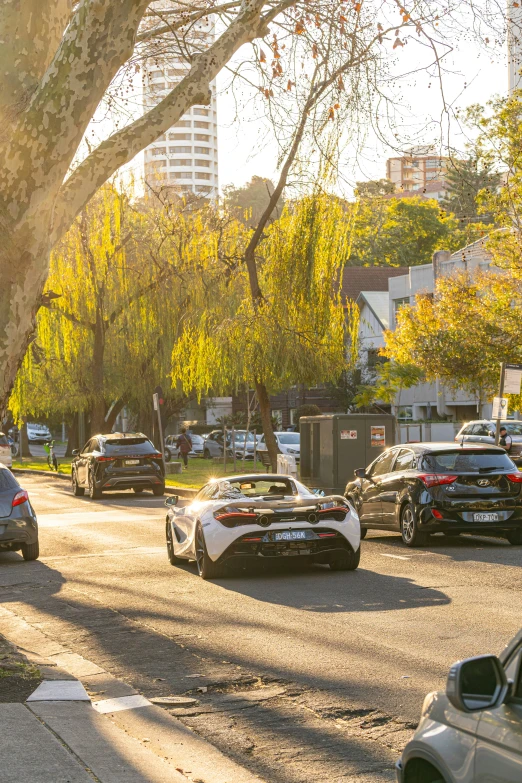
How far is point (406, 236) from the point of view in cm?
9650

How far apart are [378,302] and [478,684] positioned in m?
74.1

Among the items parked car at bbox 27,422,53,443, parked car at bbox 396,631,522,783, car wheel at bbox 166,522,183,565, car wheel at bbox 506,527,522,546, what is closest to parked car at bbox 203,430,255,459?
parked car at bbox 27,422,53,443

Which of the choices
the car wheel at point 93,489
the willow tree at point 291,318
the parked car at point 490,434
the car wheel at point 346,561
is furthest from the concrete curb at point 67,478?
the car wheel at point 346,561

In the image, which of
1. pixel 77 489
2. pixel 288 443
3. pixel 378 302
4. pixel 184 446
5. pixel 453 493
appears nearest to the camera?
pixel 453 493

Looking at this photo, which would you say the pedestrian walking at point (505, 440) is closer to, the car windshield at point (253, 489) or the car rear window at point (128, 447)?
the car rear window at point (128, 447)

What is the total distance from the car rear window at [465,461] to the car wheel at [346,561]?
300 centimetres

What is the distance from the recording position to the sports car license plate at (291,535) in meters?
13.9

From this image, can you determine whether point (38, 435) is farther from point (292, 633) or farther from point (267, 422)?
point (292, 633)

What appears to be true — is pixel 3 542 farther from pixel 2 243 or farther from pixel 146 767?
pixel 146 767

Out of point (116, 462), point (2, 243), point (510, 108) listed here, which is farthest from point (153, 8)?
point (510, 108)

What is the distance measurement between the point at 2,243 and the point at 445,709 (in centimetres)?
691

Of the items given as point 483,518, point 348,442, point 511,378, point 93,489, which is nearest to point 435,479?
point 483,518

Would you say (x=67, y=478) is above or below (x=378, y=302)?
below

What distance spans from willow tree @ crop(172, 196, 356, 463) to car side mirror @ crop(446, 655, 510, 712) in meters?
26.4
